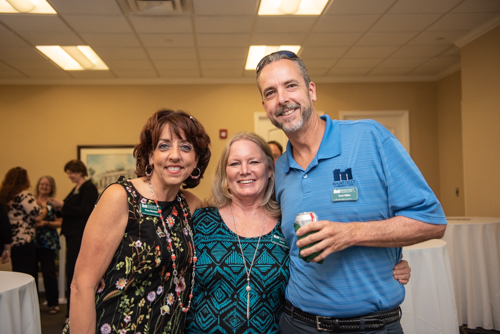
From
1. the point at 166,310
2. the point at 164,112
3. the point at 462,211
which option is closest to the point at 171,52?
the point at 164,112

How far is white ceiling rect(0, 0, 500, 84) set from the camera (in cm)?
411

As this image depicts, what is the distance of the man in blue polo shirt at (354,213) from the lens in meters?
1.33

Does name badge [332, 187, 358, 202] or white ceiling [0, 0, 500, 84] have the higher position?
white ceiling [0, 0, 500, 84]

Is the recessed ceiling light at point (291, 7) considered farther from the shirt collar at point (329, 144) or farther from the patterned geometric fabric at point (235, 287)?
the patterned geometric fabric at point (235, 287)

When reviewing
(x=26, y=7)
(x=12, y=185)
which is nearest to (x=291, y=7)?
(x=26, y=7)

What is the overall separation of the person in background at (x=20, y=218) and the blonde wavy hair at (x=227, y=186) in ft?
11.0

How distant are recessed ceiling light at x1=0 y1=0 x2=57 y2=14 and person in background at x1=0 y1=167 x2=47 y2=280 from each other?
1788 mm

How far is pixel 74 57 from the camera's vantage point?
221 inches

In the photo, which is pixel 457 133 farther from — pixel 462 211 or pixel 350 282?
pixel 350 282

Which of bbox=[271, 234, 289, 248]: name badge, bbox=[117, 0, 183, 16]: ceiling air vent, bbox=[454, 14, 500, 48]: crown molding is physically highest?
bbox=[117, 0, 183, 16]: ceiling air vent

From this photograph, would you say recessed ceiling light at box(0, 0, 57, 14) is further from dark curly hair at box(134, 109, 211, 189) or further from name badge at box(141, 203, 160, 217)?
name badge at box(141, 203, 160, 217)

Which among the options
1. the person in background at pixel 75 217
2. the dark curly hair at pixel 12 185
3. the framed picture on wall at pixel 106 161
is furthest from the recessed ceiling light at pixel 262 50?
the dark curly hair at pixel 12 185

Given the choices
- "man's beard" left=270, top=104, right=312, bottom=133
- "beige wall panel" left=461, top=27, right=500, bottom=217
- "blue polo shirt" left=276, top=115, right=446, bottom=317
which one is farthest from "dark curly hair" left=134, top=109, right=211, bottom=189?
"beige wall panel" left=461, top=27, right=500, bottom=217

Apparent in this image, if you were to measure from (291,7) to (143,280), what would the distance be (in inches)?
136
